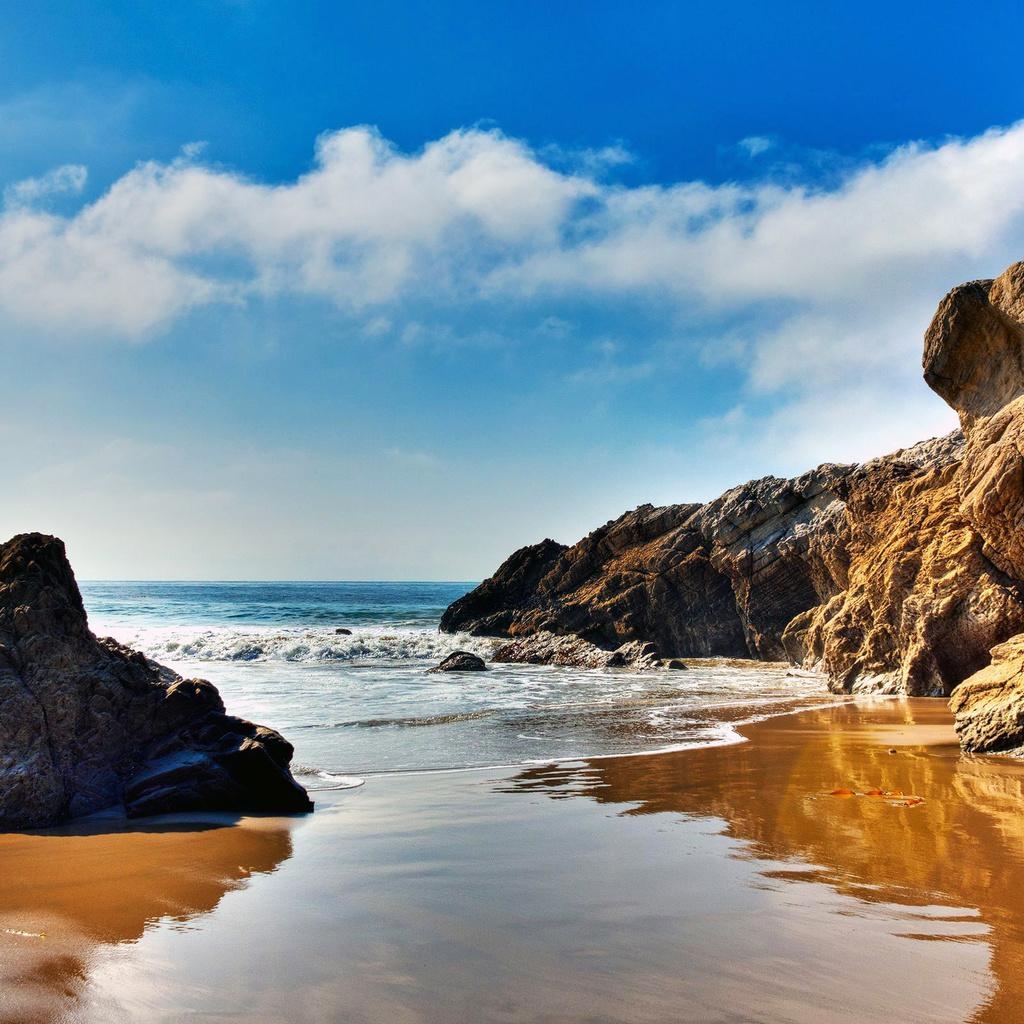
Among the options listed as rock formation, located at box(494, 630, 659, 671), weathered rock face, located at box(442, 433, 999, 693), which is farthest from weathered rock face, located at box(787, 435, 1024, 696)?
rock formation, located at box(494, 630, 659, 671)

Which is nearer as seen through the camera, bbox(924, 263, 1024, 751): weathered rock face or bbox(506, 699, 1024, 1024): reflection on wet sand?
bbox(506, 699, 1024, 1024): reflection on wet sand

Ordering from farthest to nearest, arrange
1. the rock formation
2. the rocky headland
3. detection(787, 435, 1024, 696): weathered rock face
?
the rock formation, detection(787, 435, 1024, 696): weathered rock face, the rocky headland

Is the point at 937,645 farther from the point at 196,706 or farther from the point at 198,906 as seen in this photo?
the point at 198,906

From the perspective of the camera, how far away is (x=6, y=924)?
13.8ft

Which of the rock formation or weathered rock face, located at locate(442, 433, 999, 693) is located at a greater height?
weathered rock face, located at locate(442, 433, 999, 693)

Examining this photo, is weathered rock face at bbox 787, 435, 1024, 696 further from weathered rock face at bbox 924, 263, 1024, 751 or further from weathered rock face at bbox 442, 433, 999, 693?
weathered rock face at bbox 924, 263, 1024, 751

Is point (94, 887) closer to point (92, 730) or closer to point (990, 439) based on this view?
point (92, 730)

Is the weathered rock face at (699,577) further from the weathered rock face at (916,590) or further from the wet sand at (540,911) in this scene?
the wet sand at (540,911)

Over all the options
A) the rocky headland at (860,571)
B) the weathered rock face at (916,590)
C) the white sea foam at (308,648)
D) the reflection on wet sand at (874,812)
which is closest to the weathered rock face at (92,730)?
the reflection on wet sand at (874,812)

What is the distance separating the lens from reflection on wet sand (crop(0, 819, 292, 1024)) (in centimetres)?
356

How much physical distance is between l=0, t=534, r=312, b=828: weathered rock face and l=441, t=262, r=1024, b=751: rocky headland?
26.5 ft

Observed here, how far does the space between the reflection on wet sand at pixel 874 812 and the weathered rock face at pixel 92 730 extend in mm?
2762

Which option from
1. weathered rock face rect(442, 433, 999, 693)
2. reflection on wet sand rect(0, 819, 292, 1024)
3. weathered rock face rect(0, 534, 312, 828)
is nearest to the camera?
reflection on wet sand rect(0, 819, 292, 1024)

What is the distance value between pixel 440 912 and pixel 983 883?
3.17 m
